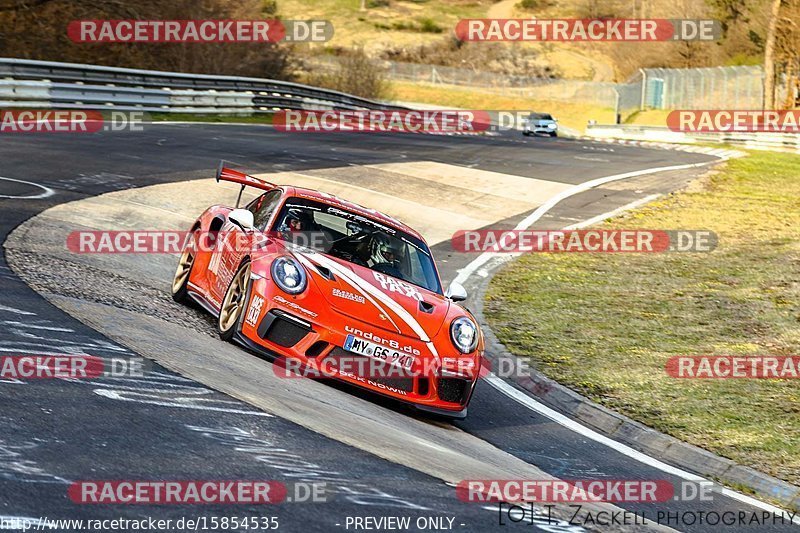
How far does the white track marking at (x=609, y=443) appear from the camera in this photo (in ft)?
23.8

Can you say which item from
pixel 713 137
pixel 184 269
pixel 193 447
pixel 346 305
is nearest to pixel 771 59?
pixel 713 137

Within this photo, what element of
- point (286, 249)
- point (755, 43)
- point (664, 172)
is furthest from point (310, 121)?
point (755, 43)

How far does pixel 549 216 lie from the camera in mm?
21234

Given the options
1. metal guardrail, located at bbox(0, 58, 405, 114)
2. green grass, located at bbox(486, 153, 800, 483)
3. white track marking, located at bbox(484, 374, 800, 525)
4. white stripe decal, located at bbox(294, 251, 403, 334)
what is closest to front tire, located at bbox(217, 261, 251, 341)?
white stripe decal, located at bbox(294, 251, 403, 334)

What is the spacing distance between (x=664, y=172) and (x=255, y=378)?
2373 cm

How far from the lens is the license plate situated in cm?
776

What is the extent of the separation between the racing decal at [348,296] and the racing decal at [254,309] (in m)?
0.54

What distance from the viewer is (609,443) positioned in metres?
8.48

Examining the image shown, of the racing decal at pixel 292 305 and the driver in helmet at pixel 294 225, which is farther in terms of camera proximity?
the driver in helmet at pixel 294 225

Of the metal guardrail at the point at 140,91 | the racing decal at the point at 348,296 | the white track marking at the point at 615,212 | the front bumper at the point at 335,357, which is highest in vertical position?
the metal guardrail at the point at 140,91

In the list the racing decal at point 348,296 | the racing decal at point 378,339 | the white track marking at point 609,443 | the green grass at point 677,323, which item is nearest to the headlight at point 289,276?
the racing decal at point 348,296

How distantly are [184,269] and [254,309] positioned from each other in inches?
98.0

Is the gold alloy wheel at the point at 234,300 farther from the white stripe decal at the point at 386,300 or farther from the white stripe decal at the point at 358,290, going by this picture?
the white stripe decal at the point at 386,300

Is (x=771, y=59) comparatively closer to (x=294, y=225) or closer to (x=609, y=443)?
(x=294, y=225)
